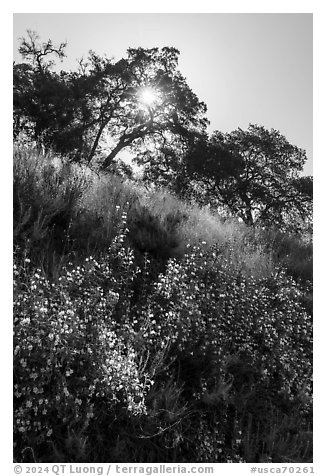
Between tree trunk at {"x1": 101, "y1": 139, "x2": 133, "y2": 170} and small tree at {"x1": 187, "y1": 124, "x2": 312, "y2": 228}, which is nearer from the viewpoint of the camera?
small tree at {"x1": 187, "y1": 124, "x2": 312, "y2": 228}

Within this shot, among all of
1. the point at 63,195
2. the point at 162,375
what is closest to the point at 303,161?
the point at 63,195

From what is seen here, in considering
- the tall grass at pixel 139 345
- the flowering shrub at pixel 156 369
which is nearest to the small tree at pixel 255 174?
the tall grass at pixel 139 345

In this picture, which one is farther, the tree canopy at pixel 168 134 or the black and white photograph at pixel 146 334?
the tree canopy at pixel 168 134

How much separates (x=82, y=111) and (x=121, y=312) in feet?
50.5

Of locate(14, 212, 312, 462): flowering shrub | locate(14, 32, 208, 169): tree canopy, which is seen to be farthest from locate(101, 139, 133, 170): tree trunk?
locate(14, 212, 312, 462): flowering shrub

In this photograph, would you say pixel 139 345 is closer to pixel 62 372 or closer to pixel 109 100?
pixel 62 372

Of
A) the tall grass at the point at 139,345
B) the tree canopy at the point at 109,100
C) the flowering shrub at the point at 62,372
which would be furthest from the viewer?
the tree canopy at the point at 109,100

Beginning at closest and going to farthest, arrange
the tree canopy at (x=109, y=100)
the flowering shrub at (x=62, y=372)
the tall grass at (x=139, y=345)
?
the flowering shrub at (x=62, y=372) < the tall grass at (x=139, y=345) < the tree canopy at (x=109, y=100)

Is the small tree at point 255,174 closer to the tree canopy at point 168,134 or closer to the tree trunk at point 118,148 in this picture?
the tree canopy at point 168,134

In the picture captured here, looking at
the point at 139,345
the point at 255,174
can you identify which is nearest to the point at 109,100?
the point at 255,174

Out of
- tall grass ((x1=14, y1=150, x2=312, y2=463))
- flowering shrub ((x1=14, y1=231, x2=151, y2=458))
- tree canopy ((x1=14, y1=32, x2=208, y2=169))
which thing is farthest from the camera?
tree canopy ((x1=14, y1=32, x2=208, y2=169))

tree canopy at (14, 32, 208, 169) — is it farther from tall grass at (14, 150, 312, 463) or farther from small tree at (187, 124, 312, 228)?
tall grass at (14, 150, 312, 463)

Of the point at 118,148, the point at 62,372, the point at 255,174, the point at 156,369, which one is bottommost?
the point at 156,369
